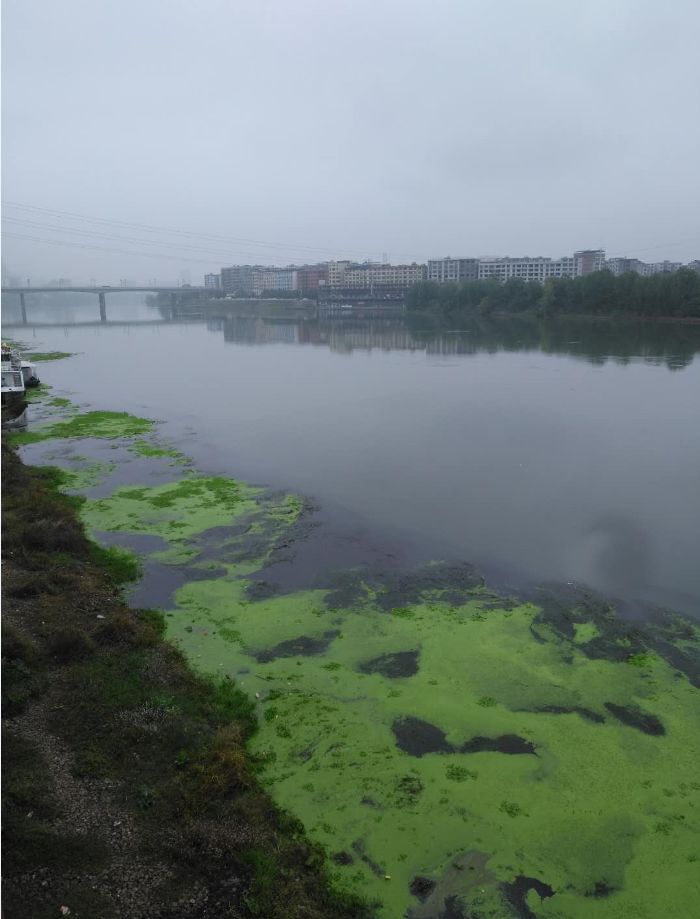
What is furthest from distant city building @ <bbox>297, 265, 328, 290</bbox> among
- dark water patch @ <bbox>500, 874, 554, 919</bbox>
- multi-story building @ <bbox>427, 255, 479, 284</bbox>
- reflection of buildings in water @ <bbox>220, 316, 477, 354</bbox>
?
dark water patch @ <bbox>500, 874, 554, 919</bbox>

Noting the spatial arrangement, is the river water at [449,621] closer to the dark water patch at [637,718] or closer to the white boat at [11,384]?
the dark water patch at [637,718]

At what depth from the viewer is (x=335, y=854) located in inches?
131

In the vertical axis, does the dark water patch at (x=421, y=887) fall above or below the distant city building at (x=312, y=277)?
below

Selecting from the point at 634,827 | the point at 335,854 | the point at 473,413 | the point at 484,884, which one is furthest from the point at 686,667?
the point at 473,413

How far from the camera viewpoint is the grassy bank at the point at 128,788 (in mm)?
2869

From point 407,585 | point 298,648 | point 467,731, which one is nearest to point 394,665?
point 298,648

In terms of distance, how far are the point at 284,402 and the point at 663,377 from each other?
11044 mm

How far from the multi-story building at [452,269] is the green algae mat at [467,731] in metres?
95.0

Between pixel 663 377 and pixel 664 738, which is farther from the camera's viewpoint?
pixel 663 377

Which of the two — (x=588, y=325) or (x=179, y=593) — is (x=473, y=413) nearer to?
(x=179, y=593)

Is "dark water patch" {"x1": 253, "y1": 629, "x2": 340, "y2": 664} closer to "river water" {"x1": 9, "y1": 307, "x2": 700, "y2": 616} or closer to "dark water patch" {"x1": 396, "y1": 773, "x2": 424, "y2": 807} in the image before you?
"river water" {"x1": 9, "y1": 307, "x2": 700, "y2": 616}

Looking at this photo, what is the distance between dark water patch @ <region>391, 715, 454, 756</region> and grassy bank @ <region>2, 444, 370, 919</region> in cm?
90

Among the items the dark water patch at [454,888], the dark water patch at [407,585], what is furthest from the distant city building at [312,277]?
the dark water patch at [454,888]

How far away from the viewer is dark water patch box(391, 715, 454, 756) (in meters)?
4.12
